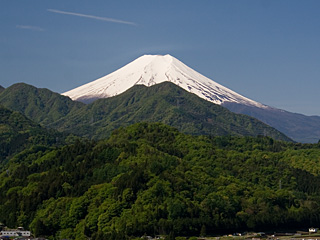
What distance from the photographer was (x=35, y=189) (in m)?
114

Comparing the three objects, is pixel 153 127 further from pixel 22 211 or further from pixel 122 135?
pixel 22 211

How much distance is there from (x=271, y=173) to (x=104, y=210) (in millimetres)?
49198

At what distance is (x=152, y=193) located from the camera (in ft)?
347

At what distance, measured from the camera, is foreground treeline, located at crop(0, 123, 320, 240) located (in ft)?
326

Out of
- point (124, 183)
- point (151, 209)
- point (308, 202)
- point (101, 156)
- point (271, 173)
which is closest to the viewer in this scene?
point (151, 209)

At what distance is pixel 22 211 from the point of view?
4257 inches

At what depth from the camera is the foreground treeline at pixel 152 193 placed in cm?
9938

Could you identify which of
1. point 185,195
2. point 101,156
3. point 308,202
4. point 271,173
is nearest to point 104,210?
point 185,195

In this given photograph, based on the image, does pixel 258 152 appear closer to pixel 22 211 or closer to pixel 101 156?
pixel 101 156

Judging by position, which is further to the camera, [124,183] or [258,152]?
[258,152]

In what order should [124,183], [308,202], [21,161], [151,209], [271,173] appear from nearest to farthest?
1. [151,209]
2. [124,183]
3. [308,202]
4. [271,173]
5. [21,161]

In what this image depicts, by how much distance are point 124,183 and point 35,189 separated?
15987 mm

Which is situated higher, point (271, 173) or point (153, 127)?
point (153, 127)

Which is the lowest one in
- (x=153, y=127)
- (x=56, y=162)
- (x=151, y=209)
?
(x=151, y=209)
